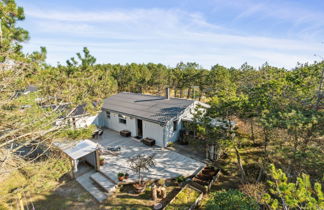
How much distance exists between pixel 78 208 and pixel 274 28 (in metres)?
16.1

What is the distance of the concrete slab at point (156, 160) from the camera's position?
9.87 m

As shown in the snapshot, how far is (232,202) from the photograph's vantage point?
20.3 ft

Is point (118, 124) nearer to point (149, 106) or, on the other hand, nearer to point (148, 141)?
point (149, 106)

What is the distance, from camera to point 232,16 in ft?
36.8

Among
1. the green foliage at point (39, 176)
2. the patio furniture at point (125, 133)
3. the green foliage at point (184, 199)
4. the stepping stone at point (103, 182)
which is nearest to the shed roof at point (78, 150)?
the stepping stone at point (103, 182)

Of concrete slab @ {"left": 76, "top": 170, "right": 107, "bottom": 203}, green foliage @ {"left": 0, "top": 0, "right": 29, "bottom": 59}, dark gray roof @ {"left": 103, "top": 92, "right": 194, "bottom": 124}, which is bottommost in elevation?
concrete slab @ {"left": 76, "top": 170, "right": 107, "bottom": 203}

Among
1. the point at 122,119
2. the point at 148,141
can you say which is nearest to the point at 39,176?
the point at 148,141

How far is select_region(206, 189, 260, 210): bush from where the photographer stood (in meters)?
6.03

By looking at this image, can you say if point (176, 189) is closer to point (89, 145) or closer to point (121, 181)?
point (121, 181)

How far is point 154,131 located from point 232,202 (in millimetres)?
8298

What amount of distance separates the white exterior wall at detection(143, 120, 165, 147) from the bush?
7020 millimetres

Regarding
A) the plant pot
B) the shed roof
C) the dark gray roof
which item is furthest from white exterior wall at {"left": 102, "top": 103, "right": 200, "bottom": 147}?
the shed roof

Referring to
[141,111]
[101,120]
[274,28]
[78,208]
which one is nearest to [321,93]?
[274,28]

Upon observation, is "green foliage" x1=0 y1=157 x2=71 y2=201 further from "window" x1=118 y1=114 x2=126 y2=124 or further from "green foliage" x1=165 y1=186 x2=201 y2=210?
"window" x1=118 y1=114 x2=126 y2=124
